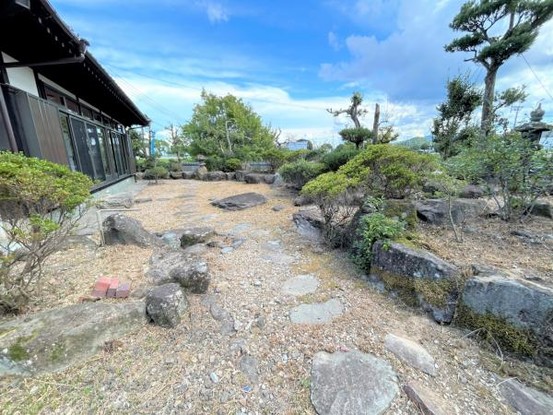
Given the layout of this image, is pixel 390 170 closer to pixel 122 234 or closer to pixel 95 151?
pixel 122 234

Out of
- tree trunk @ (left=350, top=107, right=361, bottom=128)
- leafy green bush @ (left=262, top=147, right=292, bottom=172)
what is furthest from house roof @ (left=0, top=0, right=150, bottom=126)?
tree trunk @ (left=350, top=107, right=361, bottom=128)

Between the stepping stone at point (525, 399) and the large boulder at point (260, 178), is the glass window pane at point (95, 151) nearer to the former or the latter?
the large boulder at point (260, 178)

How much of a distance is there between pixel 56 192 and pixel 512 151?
14.3ft

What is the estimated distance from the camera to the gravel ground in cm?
124

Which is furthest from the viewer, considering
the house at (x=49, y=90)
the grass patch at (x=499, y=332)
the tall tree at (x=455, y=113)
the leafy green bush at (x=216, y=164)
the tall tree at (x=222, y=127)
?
the tall tree at (x=222, y=127)

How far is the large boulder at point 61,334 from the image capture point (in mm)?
1335

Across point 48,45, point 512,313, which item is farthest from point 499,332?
point 48,45

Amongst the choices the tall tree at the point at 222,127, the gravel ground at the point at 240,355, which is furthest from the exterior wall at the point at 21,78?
the tall tree at the point at 222,127

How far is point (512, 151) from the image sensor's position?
2.57m

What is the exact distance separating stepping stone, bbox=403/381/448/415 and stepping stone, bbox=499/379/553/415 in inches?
14.5

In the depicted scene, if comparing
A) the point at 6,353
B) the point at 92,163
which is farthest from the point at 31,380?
the point at 92,163

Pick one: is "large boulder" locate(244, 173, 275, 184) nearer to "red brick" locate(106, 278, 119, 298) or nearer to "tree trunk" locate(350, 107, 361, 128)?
"tree trunk" locate(350, 107, 361, 128)

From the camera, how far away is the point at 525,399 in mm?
1229

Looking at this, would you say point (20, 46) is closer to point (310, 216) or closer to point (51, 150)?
point (51, 150)
